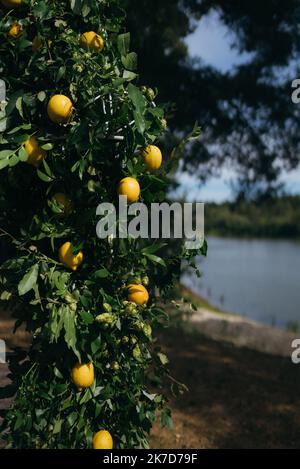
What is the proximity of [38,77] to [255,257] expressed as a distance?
36212 millimetres

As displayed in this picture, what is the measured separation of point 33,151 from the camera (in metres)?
1.70

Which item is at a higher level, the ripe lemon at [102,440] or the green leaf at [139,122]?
the green leaf at [139,122]

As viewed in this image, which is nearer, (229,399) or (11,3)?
(11,3)

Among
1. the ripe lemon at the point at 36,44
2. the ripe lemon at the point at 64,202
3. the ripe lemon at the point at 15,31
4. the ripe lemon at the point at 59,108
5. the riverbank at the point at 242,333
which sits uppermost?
the ripe lemon at the point at 15,31

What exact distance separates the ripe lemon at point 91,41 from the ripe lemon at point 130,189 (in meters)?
0.56

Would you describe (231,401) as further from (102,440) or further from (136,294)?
(136,294)

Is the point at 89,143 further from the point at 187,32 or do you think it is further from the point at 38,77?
the point at 187,32

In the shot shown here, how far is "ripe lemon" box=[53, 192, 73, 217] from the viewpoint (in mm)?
1755

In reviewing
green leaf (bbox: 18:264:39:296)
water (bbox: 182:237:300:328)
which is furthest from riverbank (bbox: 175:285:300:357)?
green leaf (bbox: 18:264:39:296)

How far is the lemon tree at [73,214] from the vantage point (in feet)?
5.44

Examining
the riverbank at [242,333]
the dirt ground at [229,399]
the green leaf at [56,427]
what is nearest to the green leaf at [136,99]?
the green leaf at [56,427]

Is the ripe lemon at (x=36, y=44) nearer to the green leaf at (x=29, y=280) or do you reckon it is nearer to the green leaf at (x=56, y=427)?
the green leaf at (x=29, y=280)

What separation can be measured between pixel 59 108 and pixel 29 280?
0.65 meters

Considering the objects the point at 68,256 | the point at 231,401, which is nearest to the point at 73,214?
the point at 68,256
